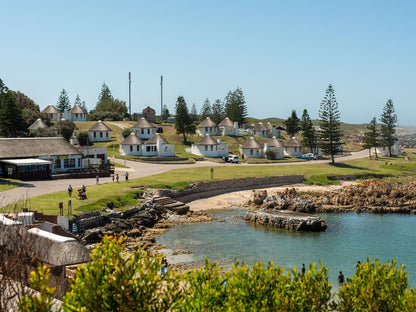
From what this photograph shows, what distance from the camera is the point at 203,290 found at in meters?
13.0

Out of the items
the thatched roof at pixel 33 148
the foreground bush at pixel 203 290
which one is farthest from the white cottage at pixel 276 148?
the foreground bush at pixel 203 290

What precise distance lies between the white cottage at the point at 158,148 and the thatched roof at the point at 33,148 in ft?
71.1

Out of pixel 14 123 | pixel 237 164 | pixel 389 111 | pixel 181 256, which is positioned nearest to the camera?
pixel 181 256

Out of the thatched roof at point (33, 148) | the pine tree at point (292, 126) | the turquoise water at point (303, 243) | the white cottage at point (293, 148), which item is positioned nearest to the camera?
the turquoise water at point (303, 243)

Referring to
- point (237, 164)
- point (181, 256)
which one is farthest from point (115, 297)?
point (237, 164)

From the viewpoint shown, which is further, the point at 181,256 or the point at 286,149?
the point at 286,149

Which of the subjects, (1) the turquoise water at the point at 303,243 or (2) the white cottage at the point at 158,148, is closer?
(1) the turquoise water at the point at 303,243

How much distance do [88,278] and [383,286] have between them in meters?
8.88

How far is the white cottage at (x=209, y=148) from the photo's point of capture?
8012 centimetres

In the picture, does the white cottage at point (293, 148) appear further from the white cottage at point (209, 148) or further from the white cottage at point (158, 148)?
the white cottage at point (158, 148)

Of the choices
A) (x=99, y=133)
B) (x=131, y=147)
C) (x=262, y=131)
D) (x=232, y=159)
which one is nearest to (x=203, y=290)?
(x=232, y=159)

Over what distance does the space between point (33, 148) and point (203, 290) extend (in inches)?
1761

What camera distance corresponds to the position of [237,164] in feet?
242

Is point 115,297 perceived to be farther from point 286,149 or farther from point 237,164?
point 286,149
